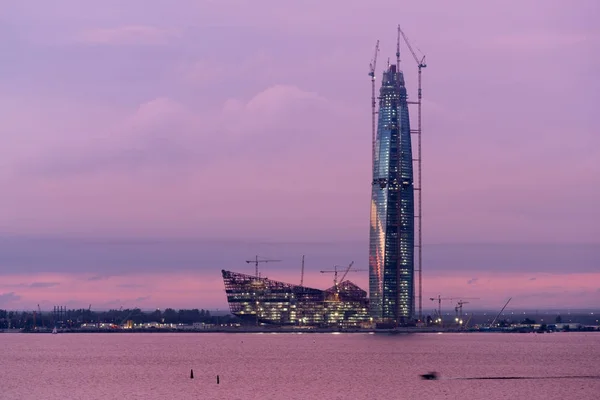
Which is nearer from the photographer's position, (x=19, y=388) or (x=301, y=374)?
(x=19, y=388)

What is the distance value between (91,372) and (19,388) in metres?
34.7

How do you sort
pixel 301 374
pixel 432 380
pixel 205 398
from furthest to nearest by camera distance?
1. pixel 301 374
2. pixel 432 380
3. pixel 205 398

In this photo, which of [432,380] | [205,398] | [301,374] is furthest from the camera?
[301,374]

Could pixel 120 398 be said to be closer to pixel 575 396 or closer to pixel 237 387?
pixel 237 387

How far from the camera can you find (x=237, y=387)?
6427 inches

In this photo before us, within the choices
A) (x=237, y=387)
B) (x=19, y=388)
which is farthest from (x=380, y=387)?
(x=19, y=388)

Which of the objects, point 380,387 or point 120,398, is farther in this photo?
point 380,387

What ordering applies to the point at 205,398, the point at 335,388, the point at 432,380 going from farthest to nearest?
the point at 432,380
the point at 335,388
the point at 205,398

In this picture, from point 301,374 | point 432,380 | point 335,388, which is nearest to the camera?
point 335,388

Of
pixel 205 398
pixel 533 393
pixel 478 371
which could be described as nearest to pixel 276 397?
pixel 205 398

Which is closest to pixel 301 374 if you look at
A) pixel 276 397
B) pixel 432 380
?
pixel 432 380

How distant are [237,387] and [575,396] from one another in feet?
150

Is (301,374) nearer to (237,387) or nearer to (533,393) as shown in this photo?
(237,387)

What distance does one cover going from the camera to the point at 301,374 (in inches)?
7515
